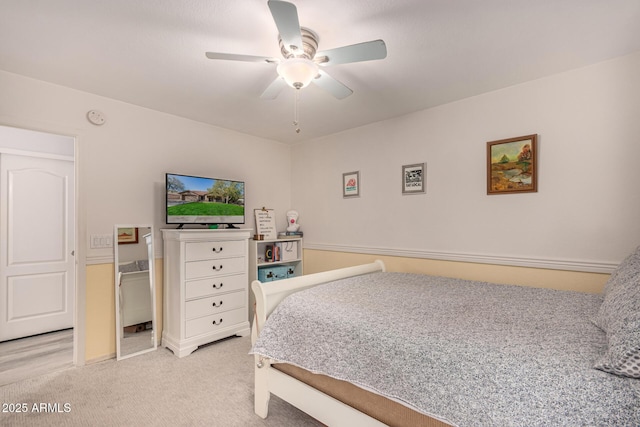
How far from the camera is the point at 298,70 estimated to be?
173 centimetres

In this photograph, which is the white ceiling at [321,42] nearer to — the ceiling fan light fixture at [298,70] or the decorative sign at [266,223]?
the ceiling fan light fixture at [298,70]

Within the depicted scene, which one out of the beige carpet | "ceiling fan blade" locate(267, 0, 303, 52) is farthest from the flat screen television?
"ceiling fan blade" locate(267, 0, 303, 52)

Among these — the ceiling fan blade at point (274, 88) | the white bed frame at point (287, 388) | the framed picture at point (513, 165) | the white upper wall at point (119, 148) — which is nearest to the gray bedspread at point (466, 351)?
the white bed frame at point (287, 388)

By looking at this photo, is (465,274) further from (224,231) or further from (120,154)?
(120,154)

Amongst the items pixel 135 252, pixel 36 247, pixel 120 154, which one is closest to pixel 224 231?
pixel 135 252

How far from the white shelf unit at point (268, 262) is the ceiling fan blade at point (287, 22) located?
95.1 inches

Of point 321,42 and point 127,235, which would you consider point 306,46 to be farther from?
point 127,235

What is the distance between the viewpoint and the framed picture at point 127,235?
9.48 ft

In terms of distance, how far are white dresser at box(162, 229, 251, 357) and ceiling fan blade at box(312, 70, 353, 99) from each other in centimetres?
182

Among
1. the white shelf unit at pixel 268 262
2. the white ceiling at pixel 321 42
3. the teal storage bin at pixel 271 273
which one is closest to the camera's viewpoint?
the white ceiling at pixel 321 42

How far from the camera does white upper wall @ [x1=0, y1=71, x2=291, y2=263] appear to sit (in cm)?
247

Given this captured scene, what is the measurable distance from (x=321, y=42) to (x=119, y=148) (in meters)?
2.17

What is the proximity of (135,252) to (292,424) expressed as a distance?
215cm

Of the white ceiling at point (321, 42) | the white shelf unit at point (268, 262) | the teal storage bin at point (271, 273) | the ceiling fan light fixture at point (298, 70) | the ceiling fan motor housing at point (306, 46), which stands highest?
the white ceiling at point (321, 42)
